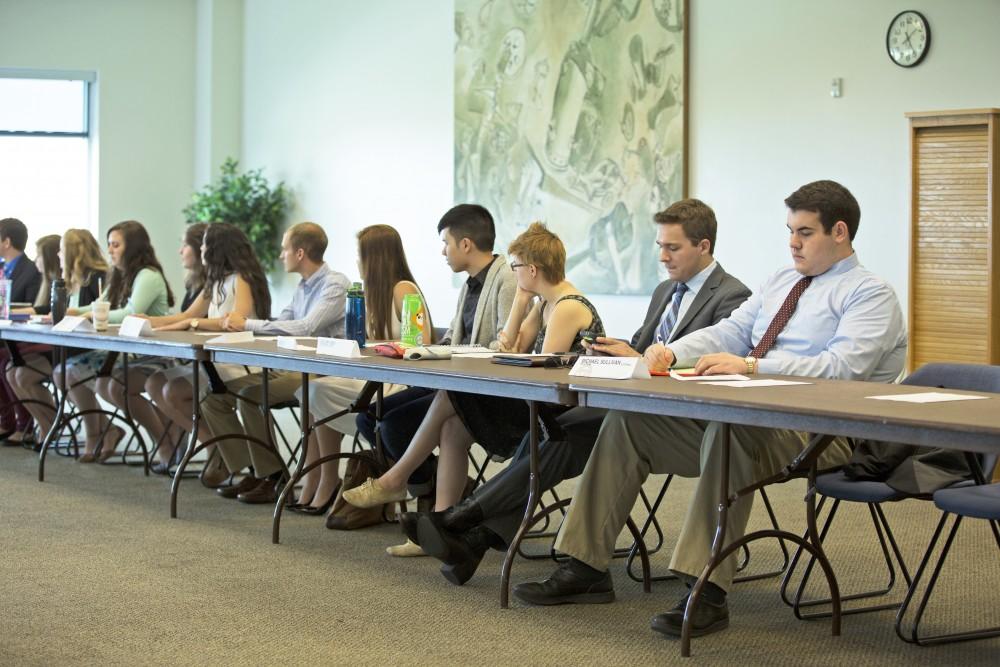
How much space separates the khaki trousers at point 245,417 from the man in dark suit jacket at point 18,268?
243cm

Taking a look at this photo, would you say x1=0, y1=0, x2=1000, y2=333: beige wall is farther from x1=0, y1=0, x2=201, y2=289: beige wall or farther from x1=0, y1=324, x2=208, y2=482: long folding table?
x1=0, y1=324, x2=208, y2=482: long folding table

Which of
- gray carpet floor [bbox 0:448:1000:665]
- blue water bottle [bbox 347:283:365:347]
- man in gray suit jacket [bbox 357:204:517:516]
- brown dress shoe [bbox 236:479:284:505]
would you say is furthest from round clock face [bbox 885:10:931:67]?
brown dress shoe [bbox 236:479:284:505]

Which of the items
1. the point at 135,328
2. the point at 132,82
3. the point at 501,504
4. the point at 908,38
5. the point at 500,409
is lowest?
the point at 501,504

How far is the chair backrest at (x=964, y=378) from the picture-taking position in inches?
114

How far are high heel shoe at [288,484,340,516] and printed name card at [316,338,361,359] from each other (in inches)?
31.4

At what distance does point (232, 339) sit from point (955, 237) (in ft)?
10.5

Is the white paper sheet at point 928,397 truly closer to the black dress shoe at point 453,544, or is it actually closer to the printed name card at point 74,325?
the black dress shoe at point 453,544

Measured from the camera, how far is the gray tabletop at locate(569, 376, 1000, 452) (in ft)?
7.17

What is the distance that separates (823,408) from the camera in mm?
2383

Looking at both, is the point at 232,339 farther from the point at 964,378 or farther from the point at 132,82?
the point at 132,82

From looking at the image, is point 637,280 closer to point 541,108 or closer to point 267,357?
point 541,108

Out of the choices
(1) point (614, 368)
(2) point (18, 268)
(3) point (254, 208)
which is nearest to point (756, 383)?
(1) point (614, 368)

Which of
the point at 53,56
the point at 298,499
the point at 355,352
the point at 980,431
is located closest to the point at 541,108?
the point at 298,499

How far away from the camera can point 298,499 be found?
4711mm
